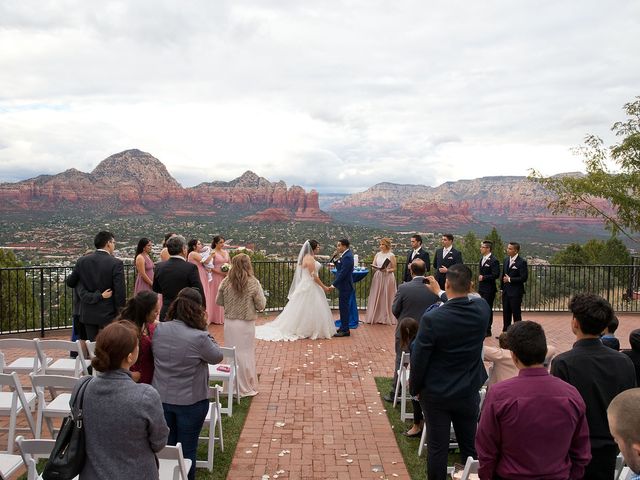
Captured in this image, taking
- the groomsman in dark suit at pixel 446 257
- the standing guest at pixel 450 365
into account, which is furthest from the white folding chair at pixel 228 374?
the groomsman in dark suit at pixel 446 257

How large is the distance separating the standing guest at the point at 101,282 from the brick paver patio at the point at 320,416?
76.2 inches

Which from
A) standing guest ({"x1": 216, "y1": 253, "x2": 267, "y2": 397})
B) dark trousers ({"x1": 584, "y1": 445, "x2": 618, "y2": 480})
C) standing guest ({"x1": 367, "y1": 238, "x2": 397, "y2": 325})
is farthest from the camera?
standing guest ({"x1": 367, "y1": 238, "x2": 397, "y2": 325})

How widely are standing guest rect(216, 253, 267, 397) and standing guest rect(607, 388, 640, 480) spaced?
5.48 m

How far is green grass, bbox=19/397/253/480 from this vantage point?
5.03 meters

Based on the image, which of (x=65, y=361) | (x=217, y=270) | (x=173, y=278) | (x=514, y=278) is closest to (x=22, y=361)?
(x=65, y=361)

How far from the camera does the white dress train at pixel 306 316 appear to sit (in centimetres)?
1125

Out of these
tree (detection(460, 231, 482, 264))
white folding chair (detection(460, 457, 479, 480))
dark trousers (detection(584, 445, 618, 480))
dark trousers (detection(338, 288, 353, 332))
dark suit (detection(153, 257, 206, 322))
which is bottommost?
tree (detection(460, 231, 482, 264))

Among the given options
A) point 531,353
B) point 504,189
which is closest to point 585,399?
point 531,353

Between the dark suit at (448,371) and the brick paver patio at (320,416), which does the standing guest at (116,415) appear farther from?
the brick paver patio at (320,416)

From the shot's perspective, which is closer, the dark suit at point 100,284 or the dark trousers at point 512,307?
the dark suit at point 100,284

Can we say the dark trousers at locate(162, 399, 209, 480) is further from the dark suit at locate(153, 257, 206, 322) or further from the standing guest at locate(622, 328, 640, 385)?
the standing guest at locate(622, 328, 640, 385)

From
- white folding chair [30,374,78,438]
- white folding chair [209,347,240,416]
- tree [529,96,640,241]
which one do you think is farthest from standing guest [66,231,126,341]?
tree [529,96,640,241]

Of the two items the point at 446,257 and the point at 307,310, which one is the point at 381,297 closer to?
the point at 446,257

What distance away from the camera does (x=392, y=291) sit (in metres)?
12.8
